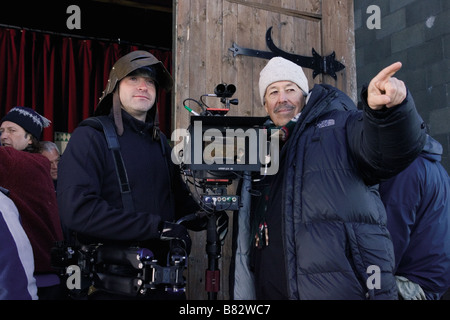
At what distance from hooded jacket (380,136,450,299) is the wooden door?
1.05 meters

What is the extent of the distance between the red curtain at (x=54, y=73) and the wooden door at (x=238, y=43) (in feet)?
8.64

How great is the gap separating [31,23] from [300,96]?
12.8 feet

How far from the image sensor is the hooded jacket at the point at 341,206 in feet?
4.44

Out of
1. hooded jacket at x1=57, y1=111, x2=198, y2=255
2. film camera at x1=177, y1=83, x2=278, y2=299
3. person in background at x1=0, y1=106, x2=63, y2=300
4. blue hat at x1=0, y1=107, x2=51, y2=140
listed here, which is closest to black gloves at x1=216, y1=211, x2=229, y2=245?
film camera at x1=177, y1=83, x2=278, y2=299

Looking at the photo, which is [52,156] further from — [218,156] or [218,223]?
[218,156]

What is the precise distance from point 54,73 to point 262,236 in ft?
13.3

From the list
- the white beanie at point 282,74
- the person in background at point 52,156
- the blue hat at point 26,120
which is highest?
the white beanie at point 282,74

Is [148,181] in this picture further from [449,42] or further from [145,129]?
[449,42]

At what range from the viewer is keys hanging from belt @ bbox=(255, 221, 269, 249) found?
Result: 168 cm

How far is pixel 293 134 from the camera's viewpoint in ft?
5.50

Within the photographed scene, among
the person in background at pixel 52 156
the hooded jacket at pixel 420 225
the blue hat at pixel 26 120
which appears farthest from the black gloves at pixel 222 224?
the person in background at pixel 52 156

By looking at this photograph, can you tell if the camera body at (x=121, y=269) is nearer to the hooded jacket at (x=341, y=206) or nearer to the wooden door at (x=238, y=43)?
the hooded jacket at (x=341, y=206)

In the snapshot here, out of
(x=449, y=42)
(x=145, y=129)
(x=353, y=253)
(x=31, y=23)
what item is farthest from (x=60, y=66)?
(x=353, y=253)

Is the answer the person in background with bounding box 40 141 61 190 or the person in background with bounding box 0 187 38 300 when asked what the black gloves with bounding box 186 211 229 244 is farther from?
the person in background with bounding box 40 141 61 190
